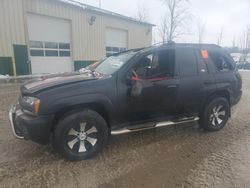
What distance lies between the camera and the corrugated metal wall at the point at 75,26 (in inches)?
523

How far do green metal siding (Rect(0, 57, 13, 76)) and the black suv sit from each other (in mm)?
11668

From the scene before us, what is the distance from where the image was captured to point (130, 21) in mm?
20875

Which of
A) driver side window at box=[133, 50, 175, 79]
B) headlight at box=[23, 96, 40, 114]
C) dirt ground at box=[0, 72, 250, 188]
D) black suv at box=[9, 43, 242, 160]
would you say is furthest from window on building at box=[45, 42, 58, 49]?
headlight at box=[23, 96, 40, 114]

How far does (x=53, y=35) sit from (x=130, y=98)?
548 inches

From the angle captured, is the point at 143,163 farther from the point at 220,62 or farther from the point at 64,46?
the point at 64,46

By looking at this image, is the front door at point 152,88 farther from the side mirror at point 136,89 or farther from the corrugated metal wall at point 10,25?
the corrugated metal wall at point 10,25

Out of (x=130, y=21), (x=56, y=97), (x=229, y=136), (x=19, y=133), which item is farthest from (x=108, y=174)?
(x=130, y=21)

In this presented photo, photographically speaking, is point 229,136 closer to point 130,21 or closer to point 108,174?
point 108,174

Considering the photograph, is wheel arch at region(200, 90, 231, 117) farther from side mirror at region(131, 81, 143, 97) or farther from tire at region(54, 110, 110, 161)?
tire at region(54, 110, 110, 161)

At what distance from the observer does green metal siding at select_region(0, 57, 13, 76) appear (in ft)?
44.1

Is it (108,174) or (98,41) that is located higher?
(98,41)

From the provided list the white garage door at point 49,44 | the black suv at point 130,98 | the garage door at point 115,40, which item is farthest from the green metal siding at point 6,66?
the black suv at point 130,98

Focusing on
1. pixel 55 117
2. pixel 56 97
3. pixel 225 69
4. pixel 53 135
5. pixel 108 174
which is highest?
pixel 225 69

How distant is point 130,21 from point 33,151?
1933 centimetres
